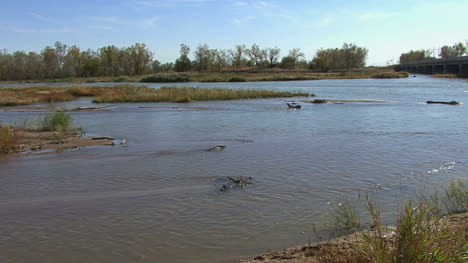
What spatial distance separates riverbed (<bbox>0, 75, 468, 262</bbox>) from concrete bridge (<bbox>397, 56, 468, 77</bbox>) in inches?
3662

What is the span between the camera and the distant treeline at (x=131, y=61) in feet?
468

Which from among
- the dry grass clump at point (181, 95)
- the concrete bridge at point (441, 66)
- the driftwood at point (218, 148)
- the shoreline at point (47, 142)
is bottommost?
the driftwood at point (218, 148)

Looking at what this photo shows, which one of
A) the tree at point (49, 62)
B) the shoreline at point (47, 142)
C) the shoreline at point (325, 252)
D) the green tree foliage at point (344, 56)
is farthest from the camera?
the green tree foliage at point (344, 56)

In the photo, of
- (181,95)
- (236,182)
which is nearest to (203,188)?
(236,182)

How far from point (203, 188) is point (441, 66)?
452 feet

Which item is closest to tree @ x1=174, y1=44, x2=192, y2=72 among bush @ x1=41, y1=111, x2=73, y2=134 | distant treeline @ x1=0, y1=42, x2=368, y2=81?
distant treeline @ x1=0, y1=42, x2=368, y2=81

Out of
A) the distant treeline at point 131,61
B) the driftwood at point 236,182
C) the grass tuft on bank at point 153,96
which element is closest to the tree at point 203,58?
the distant treeline at point 131,61

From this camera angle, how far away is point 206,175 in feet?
41.8

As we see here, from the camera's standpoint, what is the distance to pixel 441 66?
130125 millimetres

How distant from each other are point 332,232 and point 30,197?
790 cm

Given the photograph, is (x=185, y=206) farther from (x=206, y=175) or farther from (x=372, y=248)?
(x=372, y=248)

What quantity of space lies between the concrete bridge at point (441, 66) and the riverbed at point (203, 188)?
93.0 metres

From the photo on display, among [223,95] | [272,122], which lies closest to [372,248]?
[272,122]

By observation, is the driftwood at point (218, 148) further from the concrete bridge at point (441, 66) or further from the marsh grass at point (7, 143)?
the concrete bridge at point (441, 66)
